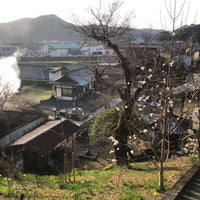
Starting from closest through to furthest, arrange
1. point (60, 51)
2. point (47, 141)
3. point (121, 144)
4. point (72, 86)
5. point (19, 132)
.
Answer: point (121, 144) → point (47, 141) → point (19, 132) → point (72, 86) → point (60, 51)

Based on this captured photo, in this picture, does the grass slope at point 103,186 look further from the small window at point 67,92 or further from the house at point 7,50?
the house at point 7,50

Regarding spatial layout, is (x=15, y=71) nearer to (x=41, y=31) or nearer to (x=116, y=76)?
(x=116, y=76)

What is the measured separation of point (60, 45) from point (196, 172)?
8332 centimetres

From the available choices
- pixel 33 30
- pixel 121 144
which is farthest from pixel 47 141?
pixel 33 30

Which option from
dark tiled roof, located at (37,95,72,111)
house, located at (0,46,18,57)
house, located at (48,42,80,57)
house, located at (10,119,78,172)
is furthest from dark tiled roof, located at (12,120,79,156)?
house, located at (0,46,18,57)

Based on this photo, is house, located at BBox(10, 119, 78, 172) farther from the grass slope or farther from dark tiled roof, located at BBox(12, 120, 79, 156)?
the grass slope

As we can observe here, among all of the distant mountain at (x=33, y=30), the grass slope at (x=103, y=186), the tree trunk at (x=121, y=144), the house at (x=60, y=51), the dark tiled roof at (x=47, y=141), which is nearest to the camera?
the grass slope at (x=103, y=186)

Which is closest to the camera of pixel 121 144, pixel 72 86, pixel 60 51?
pixel 121 144

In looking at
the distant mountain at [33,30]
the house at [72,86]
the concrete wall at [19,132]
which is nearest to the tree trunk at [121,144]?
the concrete wall at [19,132]

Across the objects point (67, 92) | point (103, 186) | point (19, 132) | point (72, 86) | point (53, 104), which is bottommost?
point (19, 132)

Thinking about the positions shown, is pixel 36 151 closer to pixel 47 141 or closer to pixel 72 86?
pixel 47 141

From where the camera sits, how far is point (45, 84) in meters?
45.4

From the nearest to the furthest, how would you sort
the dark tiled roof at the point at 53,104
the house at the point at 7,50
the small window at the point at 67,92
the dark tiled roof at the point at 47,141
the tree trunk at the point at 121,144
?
1. the tree trunk at the point at 121,144
2. the dark tiled roof at the point at 47,141
3. the dark tiled roof at the point at 53,104
4. the small window at the point at 67,92
5. the house at the point at 7,50

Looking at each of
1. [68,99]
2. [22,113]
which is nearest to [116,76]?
[68,99]
